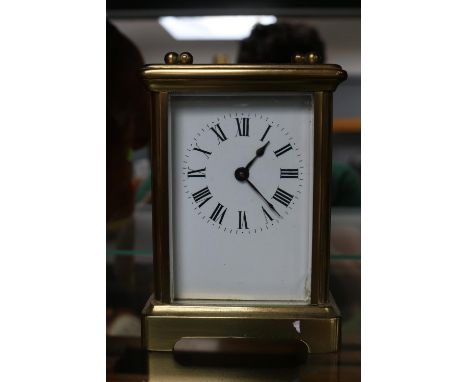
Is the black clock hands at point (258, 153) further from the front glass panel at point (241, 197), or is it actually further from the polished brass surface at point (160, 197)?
the polished brass surface at point (160, 197)

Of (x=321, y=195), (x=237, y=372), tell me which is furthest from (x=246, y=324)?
(x=321, y=195)

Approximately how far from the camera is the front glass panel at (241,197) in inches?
29.6

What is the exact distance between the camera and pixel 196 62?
96 centimetres

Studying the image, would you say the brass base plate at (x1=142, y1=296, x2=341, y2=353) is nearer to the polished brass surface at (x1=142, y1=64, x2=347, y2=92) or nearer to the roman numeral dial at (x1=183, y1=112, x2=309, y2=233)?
the roman numeral dial at (x1=183, y1=112, x2=309, y2=233)

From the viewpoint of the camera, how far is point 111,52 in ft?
3.27

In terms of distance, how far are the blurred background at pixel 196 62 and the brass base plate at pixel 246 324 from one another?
20 centimetres

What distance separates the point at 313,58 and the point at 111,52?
1.39 feet

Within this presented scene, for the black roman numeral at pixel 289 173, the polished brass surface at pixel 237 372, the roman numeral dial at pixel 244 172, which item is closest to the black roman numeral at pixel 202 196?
the roman numeral dial at pixel 244 172

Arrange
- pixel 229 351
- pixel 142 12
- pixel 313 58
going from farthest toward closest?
pixel 142 12 < pixel 229 351 < pixel 313 58

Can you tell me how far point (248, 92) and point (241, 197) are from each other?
0.46 feet

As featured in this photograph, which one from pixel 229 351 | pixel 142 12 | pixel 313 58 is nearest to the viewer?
pixel 313 58

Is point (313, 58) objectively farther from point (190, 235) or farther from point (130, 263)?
point (130, 263)

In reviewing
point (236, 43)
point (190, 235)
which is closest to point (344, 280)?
point (190, 235)

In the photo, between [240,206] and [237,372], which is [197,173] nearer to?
[240,206]
